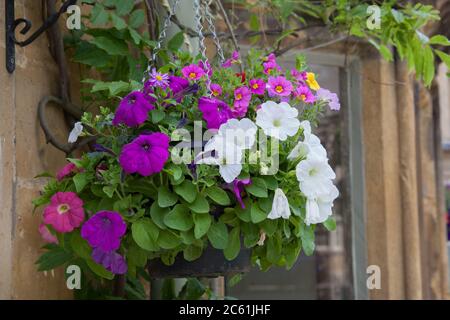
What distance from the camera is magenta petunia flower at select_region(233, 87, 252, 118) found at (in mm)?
1825

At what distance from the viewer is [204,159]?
1677 millimetres

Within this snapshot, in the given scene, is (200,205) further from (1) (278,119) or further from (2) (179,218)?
(1) (278,119)

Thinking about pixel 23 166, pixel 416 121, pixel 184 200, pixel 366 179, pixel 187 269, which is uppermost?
pixel 416 121

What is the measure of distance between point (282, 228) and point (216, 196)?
0.17 m

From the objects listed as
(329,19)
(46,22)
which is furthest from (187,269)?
(329,19)

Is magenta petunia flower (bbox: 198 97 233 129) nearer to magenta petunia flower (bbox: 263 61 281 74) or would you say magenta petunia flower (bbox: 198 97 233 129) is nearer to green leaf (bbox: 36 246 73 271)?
magenta petunia flower (bbox: 263 61 281 74)

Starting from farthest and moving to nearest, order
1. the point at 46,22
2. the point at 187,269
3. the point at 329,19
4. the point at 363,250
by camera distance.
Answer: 1. the point at 363,250
2. the point at 329,19
3. the point at 46,22
4. the point at 187,269

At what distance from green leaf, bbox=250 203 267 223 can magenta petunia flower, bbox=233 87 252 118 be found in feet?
0.75

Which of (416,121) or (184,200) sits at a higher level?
(416,121)

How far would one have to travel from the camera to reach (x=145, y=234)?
171cm

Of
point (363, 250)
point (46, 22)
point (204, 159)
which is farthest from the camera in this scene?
point (363, 250)

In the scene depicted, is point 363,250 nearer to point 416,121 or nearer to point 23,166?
point 416,121

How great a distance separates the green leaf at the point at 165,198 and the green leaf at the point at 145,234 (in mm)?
53

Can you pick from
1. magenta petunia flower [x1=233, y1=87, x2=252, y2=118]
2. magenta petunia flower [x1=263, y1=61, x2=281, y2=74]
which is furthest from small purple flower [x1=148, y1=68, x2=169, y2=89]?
magenta petunia flower [x1=263, y1=61, x2=281, y2=74]
